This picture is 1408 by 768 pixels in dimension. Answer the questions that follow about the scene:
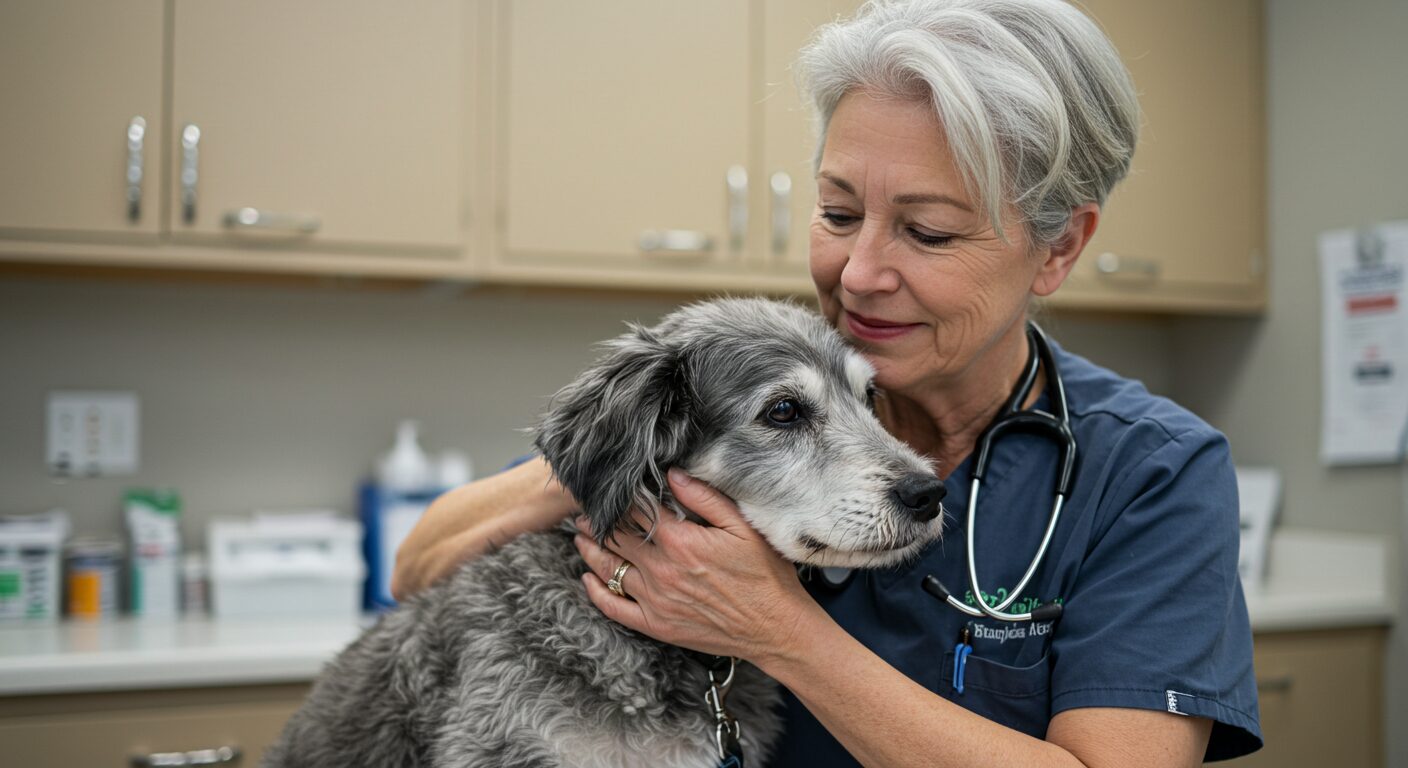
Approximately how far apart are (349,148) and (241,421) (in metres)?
0.79

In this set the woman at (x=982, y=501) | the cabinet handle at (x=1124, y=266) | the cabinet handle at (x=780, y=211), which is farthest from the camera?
the cabinet handle at (x=1124, y=266)

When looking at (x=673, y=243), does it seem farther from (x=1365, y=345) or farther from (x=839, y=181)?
(x=1365, y=345)

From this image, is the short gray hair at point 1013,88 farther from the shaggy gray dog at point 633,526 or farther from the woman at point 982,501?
the shaggy gray dog at point 633,526

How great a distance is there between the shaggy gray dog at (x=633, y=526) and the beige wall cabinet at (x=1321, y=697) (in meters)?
1.86

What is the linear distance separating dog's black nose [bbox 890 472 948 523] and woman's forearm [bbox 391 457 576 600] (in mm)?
416

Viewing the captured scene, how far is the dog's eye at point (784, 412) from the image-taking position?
1339 millimetres

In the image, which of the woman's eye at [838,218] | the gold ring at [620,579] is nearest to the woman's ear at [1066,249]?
the woman's eye at [838,218]

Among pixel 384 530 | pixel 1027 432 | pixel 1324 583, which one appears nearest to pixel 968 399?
pixel 1027 432

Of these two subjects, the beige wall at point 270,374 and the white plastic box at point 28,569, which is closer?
the white plastic box at point 28,569

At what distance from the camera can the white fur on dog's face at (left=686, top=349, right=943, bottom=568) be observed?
122 cm

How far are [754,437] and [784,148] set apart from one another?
1.58m

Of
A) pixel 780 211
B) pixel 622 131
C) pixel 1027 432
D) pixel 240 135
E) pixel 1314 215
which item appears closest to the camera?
pixel 1027 432

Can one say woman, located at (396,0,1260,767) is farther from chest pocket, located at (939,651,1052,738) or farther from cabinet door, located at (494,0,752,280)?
cabinet door, located at (494,0,752,280)

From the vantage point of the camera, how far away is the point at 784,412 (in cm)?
135
